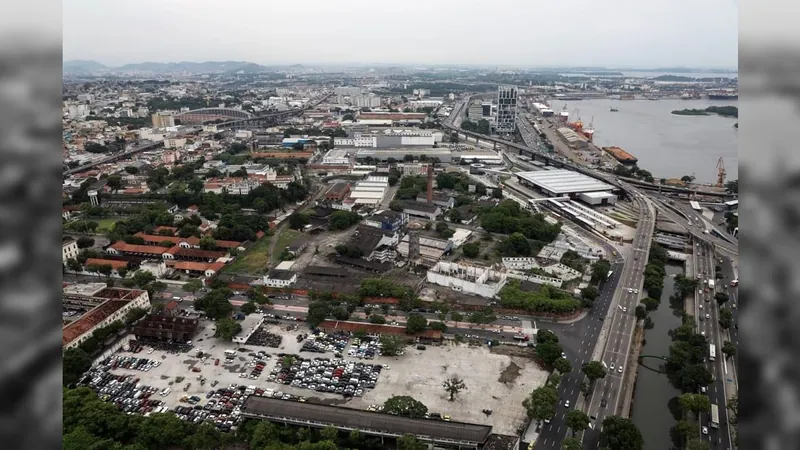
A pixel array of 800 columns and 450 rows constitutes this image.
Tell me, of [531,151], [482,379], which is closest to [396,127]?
[531,151]

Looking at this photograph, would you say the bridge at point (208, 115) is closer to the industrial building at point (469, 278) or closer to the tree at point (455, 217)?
the tree at point (455, 217)

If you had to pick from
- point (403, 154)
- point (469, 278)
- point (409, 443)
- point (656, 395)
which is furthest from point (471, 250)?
point (403, 154)

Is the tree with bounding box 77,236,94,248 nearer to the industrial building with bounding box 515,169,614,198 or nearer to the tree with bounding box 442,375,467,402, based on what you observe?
the tree with bounding box 442,375,467,402

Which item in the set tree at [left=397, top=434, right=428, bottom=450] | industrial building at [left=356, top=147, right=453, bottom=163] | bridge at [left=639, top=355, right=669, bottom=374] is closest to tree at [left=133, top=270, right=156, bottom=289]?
tree at [left=397, top=434, right=428, bottom=450]

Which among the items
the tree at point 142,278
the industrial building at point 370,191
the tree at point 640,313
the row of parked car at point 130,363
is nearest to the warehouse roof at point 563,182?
Answer: the industrial building at point 370,191

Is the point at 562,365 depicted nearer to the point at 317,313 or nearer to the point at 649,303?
the point at 649,303

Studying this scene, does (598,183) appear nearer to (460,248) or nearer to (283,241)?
(460,248)
